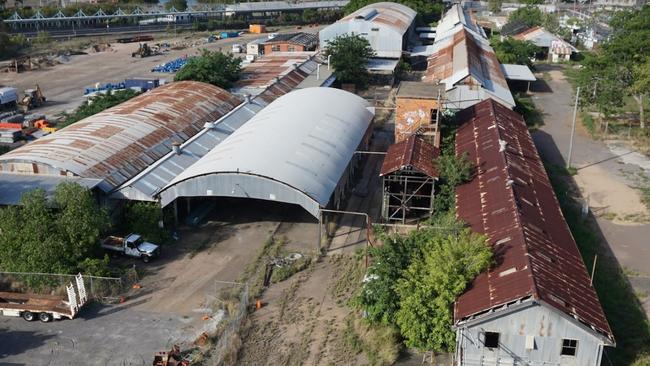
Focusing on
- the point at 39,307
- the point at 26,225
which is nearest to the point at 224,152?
the point at 26,225

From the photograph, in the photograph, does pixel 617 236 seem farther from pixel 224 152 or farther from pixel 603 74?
pixel 603 74

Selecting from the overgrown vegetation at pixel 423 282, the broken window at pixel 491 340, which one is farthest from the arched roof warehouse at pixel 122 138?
the broken window at pixel 491 340

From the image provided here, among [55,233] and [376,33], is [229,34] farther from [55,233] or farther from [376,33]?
[55,233]

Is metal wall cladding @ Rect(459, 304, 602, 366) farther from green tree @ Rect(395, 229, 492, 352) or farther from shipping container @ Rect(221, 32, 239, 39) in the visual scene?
shipping container @ Rect(221, 32, 239, 39)

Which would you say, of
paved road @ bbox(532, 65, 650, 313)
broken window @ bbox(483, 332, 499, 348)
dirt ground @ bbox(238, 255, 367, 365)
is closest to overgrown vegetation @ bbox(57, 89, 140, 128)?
dirt ground @ bbox(238, 255, 367, 365)

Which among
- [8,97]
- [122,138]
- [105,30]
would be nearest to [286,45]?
[8,97]

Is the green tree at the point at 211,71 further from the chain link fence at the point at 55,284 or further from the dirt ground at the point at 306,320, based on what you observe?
the chain link fence at the point at 55,284
